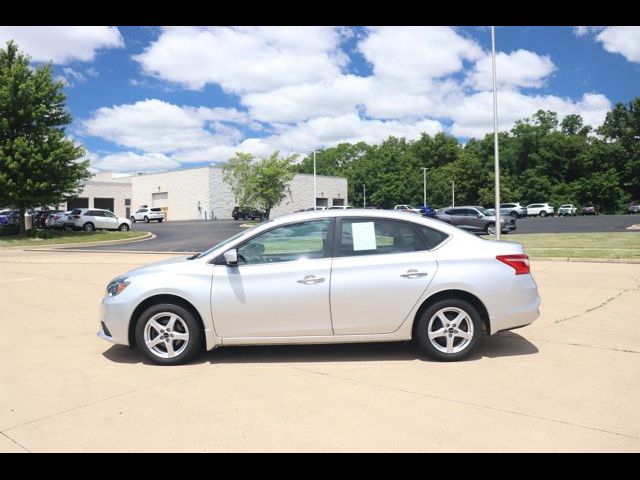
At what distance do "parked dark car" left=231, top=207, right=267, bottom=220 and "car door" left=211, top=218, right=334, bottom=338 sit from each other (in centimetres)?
5142

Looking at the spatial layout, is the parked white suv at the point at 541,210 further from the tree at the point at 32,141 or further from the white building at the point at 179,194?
the tree at the point at 32,141

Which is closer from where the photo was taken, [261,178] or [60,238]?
[60,238]

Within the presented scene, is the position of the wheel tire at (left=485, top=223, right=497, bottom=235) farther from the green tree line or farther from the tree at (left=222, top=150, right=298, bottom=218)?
the green tree line

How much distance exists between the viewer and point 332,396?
4.41 meters

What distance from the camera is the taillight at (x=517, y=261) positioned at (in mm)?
5434

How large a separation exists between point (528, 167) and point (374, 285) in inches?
3454

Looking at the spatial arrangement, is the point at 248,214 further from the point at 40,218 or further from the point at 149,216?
the point at 40,218

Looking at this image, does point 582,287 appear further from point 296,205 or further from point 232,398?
point 296,205

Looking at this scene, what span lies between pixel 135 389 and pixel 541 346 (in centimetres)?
428

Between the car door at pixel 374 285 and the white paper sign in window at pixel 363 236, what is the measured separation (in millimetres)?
11

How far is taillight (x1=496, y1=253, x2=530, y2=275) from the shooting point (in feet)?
17.8

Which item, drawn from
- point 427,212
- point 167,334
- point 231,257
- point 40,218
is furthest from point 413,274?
point 427,212

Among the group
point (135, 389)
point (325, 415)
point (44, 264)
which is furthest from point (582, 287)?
point (44, 264)

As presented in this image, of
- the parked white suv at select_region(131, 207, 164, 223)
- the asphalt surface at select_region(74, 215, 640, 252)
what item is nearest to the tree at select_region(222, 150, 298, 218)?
the parked white suv at select_region(131, 207, 164, 223)
